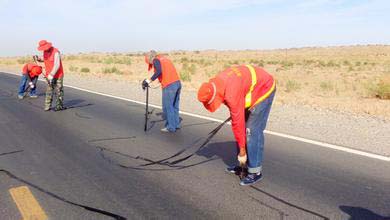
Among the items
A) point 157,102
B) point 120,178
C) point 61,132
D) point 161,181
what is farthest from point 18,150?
point 157,102

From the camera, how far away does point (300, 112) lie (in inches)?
473

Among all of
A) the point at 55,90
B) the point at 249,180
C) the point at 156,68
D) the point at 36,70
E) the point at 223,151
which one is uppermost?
the point at 156,68

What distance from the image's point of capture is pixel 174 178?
5734mm

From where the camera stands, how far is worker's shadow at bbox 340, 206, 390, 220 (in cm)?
438

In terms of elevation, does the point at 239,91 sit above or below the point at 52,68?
above

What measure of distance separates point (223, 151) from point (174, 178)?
1.75m

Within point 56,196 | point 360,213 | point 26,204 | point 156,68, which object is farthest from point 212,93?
point 156,68

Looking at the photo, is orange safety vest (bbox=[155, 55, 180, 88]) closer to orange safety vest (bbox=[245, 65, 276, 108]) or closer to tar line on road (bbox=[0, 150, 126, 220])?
tar line on road (bbox=[0, 150, 126, 220])

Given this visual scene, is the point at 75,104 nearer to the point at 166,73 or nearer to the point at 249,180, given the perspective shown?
the point at 166,73

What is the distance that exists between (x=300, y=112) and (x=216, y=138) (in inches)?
175

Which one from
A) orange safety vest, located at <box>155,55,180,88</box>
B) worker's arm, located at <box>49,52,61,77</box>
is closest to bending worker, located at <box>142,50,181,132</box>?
orange safety vest, located at <box>155,55,180,88</box>

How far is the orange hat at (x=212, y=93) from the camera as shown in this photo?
4594mm

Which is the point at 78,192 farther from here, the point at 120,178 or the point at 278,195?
the point at 278,195

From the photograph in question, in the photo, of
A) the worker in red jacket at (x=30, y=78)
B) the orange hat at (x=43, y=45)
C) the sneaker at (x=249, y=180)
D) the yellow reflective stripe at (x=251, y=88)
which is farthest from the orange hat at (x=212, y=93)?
the worker in red jacket at (x=30, y=78)
